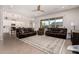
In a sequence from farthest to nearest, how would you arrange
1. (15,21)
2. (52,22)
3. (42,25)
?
(15,21) → (42,25) → (52,22)

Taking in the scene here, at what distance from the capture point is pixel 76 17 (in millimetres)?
6672

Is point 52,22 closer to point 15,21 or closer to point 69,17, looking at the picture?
point 69,17

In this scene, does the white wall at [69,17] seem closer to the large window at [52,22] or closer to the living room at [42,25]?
the living room at [42,25]

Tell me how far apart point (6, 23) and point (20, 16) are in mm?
2314

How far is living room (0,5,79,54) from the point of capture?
480 centimetres

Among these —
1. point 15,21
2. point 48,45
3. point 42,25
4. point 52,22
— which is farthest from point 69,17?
→ point 15,21

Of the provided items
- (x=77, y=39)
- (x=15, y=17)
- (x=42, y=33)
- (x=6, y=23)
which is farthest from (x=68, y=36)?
(x=6, y=23)

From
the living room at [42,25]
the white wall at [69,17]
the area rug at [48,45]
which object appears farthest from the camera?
the white wall at [69,17]

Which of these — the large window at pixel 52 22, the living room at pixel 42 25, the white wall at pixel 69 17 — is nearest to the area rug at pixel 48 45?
the living room at pixel 42 25

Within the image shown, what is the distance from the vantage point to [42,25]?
10430 millimetres

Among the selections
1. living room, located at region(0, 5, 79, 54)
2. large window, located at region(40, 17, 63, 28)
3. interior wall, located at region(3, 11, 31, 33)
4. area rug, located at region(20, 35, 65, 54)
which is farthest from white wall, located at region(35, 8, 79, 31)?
interior wall, located at region(3, 11, 31, 33)

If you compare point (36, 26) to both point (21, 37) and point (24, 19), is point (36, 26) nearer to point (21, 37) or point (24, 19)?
point (24, 19)

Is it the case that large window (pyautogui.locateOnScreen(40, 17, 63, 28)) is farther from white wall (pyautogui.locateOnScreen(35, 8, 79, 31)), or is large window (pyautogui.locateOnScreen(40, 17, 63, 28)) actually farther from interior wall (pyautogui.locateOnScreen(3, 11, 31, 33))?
interior wall (pyautogui.locateOnScreen(3, 11, 31, 33))

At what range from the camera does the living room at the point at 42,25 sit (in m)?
4.80
